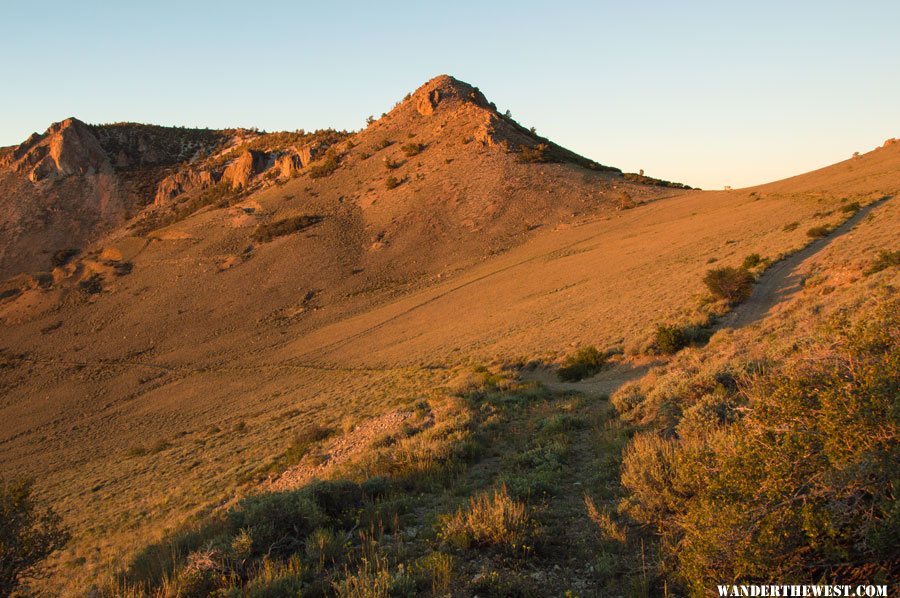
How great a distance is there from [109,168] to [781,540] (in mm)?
80561

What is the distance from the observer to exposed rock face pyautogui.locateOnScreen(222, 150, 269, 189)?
63.2 metres

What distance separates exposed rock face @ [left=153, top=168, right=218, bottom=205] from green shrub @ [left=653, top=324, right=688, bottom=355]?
60636mm

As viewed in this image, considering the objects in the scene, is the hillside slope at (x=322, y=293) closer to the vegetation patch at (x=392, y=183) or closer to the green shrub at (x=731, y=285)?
the vegetation patch at (x=392, y=183)

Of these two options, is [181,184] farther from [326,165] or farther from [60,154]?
[326,165]

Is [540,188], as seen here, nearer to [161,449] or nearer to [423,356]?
[423,356]

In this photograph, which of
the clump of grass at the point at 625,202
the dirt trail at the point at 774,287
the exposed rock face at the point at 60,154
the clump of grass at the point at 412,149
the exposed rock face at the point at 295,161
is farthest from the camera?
the exposed rock face at the point at 60,154

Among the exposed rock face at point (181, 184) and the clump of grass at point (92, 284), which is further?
the exposed rock face at point (181, 184)

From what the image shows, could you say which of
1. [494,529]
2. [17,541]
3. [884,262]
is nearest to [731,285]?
[884,262]

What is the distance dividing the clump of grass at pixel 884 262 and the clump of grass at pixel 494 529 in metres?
15.7

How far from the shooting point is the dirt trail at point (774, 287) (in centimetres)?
1761

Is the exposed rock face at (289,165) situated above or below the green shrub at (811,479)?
above

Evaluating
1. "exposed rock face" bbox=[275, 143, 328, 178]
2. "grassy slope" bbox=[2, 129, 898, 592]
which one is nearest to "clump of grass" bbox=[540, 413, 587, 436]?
"grassy slope" bbox=[2, 129, 898, 592]

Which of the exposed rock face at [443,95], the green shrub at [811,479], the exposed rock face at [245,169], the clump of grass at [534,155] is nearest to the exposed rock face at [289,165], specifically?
the exposed rock face at [245,169]

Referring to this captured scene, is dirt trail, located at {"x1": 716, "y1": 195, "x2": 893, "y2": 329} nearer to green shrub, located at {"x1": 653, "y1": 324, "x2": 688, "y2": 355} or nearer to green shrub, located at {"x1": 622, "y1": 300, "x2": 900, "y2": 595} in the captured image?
green shrub, located at {"x1": 653, "y1": 324, "x2": 688, "y2": 355}
